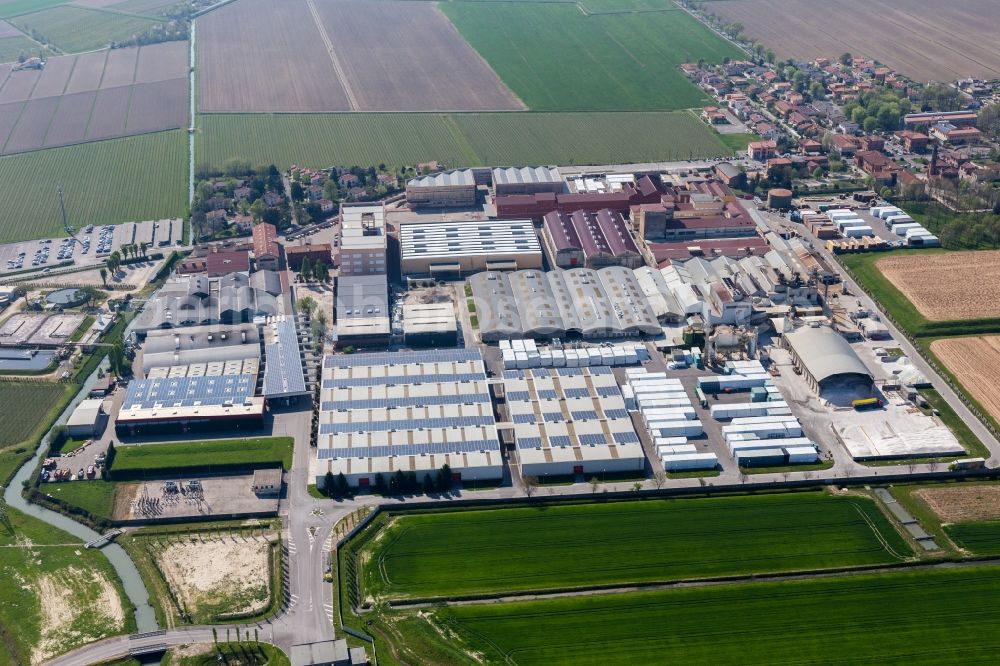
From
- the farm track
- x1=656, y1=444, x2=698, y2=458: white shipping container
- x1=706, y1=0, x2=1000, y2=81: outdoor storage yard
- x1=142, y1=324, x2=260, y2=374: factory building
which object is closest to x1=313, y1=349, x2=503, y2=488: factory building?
x1=142, y1=324, x2=260, y2=374: factory building

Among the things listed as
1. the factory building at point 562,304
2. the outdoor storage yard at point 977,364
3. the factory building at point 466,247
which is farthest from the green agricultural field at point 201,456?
the outdoor storage yard at point 977,364

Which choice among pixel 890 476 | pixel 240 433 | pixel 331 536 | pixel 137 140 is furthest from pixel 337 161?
pixel 890 476

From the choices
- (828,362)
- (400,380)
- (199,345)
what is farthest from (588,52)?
(400,380)

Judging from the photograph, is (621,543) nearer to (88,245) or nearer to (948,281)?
(948,281)

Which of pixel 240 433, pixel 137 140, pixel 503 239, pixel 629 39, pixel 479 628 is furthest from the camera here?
pixel 629 39

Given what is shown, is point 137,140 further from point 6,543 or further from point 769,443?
point 769,443

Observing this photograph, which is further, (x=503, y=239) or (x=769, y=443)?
(x=503, y=239)

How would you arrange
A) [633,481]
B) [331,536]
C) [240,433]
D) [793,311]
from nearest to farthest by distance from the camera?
1. [331,536]
2. [633,481]
3. [240,433]
4. [793,311]

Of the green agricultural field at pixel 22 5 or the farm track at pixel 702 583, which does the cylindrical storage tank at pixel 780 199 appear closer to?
the farm track at pixel 702 583
